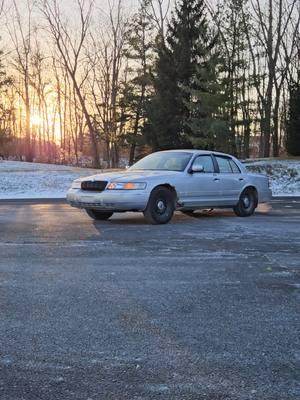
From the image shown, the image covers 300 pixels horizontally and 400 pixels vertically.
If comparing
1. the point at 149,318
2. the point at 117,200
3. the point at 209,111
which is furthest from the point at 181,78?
the point at 149,318

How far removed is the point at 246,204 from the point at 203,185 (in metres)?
1.65

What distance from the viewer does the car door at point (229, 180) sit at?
12.9 m

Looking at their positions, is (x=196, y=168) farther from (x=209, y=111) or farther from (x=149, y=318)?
(x=209, y=111)

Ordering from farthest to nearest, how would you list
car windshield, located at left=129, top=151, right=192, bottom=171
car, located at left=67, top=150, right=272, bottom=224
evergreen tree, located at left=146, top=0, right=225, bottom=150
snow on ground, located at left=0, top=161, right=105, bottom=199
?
evergreen tree, located at left=146, top=0, right=225, bottom=150 < snow on ground, located at left=0, top=161, right=105, bottom=199 < car windshield, located at left=129, top=151, right=192, bottom=171 < car, located at left=67, top=150, right=272, bottom=224

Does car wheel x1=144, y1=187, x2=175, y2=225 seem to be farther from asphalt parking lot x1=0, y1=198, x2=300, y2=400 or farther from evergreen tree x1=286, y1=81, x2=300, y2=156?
evergreen tree x1=286, y1=81, x2=300, y2=156

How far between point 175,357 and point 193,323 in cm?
83

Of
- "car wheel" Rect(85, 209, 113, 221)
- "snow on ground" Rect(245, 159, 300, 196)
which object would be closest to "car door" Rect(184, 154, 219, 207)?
"car wheel" Rect(85, 209, 113, 221)

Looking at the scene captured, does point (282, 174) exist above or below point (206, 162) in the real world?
below

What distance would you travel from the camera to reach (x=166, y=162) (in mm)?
12344

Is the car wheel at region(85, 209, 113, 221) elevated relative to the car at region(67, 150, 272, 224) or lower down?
lower down

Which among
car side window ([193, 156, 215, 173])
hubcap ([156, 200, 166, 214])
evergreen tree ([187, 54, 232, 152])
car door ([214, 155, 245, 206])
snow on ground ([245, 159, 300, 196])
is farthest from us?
evergreen tree ([187, 54, 232, 152])

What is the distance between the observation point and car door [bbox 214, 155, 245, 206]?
1285 centimetres

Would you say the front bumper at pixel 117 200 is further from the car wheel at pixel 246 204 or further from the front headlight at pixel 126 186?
the car wheel at pixel 246 204

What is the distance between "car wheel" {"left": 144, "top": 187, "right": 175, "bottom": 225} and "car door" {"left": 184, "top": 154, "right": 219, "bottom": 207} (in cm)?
52
